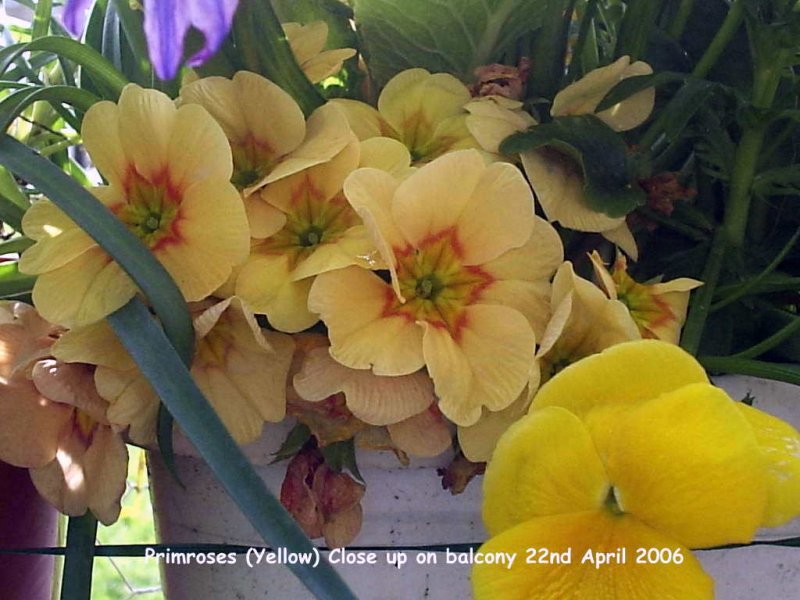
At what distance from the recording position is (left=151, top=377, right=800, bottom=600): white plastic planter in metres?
0.25

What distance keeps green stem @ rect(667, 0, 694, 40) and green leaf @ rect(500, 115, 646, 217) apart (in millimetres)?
77

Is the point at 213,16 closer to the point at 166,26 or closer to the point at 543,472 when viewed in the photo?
the point at 166,26

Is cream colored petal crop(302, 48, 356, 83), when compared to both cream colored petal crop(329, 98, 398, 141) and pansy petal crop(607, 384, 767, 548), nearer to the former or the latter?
cream colored petal crop(329, 98, 398, 141)

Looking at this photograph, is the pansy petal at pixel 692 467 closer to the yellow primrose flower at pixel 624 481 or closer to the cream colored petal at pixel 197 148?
the yellow primrose flower at pixel 624 481

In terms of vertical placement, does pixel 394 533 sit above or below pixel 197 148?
below

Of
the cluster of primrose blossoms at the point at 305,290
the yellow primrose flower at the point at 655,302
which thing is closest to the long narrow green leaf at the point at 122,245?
the cluster of primrose blossoms at the point at 305,290

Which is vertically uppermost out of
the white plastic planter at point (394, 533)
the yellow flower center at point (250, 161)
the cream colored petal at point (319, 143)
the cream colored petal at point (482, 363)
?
the cream colored petal at point (319, 143)

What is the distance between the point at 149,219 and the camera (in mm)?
232

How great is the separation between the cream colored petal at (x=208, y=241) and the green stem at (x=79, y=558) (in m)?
0.08

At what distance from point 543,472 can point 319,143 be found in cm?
10

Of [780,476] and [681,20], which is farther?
[681,20]

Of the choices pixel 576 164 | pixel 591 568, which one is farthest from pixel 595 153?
pixel 591 568

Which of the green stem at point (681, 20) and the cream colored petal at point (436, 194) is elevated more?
the green stem at point (681, 20)

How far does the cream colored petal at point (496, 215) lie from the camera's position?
220 mm
